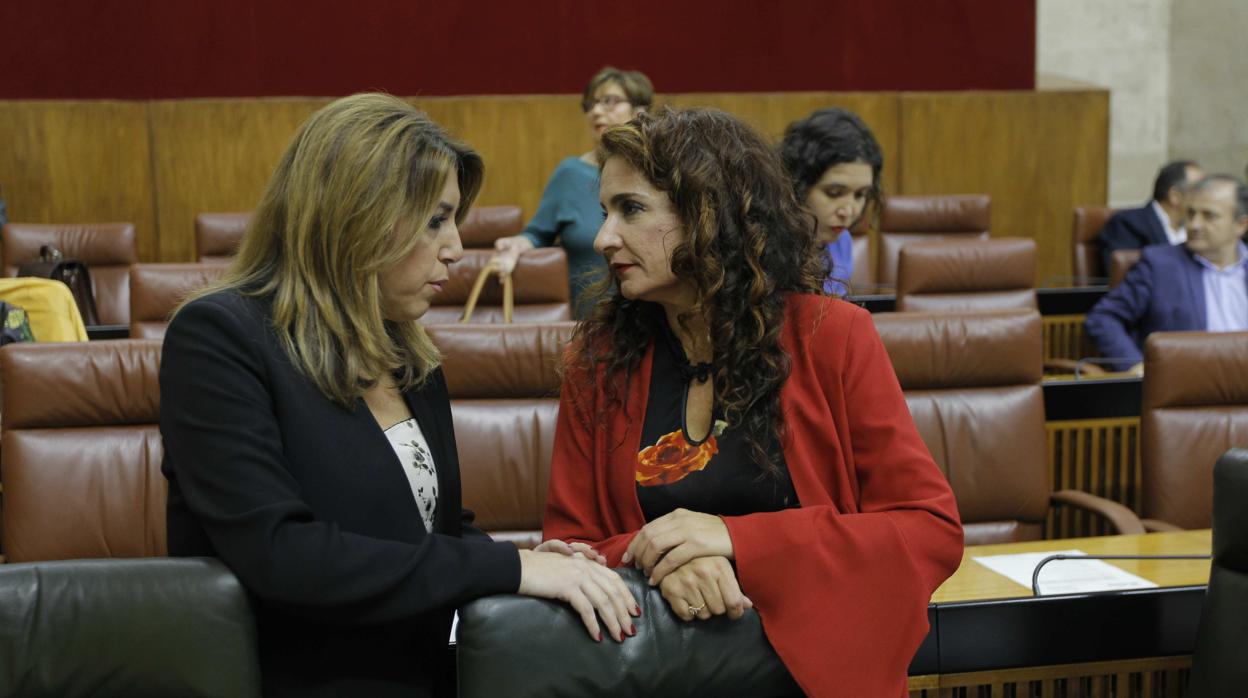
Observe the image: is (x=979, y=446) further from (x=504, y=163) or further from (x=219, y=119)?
(x=219, y=119)

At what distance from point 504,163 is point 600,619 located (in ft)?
19.9

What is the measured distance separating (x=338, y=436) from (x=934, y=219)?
5.17 metres

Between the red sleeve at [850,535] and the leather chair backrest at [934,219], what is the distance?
183 inches

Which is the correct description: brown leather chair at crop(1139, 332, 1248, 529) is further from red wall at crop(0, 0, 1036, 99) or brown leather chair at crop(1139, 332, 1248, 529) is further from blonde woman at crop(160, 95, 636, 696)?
red wall at crop(0, 0, 1036, 99)

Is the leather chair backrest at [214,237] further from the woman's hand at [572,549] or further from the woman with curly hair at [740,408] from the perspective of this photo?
the woman's hand at [572,549]

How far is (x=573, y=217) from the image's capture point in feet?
12.8

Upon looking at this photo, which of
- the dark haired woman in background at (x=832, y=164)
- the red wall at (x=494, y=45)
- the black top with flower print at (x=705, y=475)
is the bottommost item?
the black top with flower print at (x=705, y=475)

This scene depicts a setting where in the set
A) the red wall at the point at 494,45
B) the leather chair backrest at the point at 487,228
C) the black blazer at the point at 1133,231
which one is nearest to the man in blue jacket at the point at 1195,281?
the black blazer at the point at 1133,231

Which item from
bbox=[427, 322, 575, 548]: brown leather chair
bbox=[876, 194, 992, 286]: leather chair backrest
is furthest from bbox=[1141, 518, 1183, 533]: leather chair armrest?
bbox=[876, 194, 992, 286]: leather chair backrest

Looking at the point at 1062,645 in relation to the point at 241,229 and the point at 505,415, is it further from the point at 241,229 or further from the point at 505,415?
the point at 241,229

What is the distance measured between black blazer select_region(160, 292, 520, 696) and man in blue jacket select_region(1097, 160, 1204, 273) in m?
5.30

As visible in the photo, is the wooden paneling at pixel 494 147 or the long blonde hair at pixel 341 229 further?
the wooden paneling at pixel 494 147

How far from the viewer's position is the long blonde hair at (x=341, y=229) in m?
1.30

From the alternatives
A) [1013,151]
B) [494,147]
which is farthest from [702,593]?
[1013,151]
